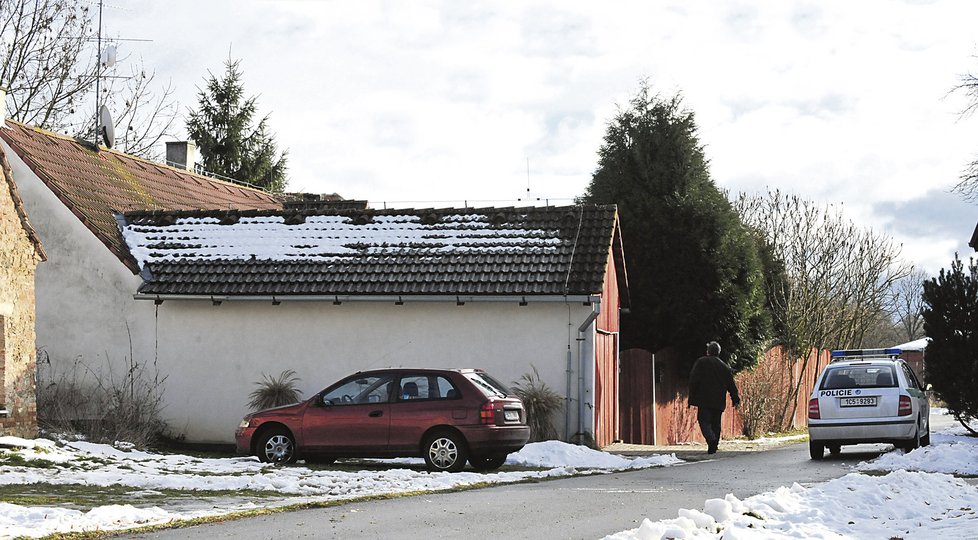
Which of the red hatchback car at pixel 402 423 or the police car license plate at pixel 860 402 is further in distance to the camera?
the police car license plate at pixel 860 402

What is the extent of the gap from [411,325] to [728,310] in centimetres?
878

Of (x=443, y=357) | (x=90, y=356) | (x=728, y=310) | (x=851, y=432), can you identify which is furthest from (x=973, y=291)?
(x=90, y=356)

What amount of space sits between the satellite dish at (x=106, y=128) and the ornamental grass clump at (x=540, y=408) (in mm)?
13669

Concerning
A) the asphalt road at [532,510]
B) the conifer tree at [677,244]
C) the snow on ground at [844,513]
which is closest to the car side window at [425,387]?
the asphalt road at [532,510]

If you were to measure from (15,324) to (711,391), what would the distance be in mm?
11767

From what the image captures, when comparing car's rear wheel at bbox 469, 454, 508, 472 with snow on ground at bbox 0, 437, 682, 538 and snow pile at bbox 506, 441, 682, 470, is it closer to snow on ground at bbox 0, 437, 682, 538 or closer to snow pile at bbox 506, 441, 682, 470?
snow on ground at bbox 0, 437, 682, 538

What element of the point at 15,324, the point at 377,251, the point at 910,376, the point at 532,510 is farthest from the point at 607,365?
the point at 532,510

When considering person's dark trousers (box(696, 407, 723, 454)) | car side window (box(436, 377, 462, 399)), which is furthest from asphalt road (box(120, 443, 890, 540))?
person's dark trousers (box(696, 407, 723, 454))

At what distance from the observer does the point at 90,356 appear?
78.7 ft

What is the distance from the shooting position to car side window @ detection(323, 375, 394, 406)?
17781 mm

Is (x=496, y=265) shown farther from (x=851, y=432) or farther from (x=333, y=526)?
(x=333, y=526)

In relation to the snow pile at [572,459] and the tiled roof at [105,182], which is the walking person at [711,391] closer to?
the snow pile at [572,459]

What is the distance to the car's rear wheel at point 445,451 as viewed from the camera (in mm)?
17203

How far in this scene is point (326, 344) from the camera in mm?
23438
